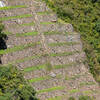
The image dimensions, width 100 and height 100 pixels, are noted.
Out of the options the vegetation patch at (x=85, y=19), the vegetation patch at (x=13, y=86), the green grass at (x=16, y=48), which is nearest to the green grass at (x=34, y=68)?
the green grass at (x=16, y=48)

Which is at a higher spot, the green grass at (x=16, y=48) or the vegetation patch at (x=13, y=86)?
the green grass at (x=16, y=48)

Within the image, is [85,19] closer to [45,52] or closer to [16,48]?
[45,52]

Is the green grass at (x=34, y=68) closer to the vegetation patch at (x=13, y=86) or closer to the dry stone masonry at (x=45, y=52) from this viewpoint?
the dry stone masonry at (x=45, y=52)

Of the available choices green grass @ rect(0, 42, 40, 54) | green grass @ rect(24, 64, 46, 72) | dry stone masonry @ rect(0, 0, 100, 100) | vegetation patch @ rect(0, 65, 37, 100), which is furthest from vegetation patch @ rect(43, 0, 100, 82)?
vegetation patch @ rect(0, 65, 37, 100)

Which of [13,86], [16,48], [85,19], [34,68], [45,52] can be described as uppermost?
[16,48]

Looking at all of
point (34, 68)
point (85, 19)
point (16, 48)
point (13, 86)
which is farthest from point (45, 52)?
point (85, 19)

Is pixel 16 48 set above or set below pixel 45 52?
above

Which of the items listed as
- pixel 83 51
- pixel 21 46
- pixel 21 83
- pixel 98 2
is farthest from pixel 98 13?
pixel 21 83

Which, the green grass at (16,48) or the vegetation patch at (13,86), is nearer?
the vegetation patch at (13,86)

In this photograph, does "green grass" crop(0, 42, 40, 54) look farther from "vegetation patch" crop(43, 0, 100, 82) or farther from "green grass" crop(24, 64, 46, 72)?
"vegetation patch" crop(43, 0, 100, 82)
